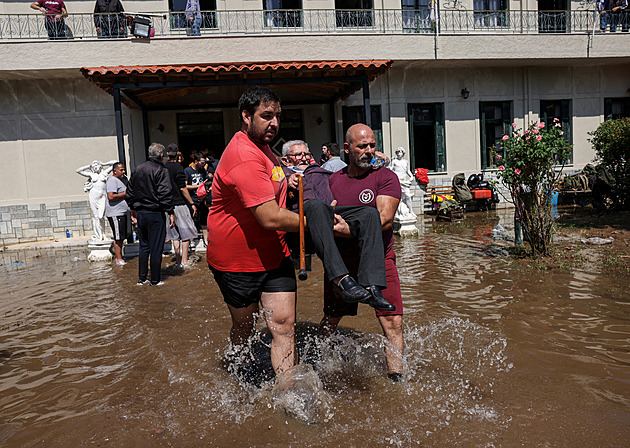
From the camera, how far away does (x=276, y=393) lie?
3.10 metres

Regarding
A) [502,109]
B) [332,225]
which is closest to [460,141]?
[502,109]

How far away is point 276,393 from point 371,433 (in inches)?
24.3

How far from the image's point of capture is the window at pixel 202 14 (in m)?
13.7

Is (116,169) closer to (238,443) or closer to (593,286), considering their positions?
(238,443)

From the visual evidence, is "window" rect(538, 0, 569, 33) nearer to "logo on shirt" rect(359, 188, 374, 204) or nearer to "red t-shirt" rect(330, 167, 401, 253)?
"red t-shirt" rect(330, 167, 401, 253)

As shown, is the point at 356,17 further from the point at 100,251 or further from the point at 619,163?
the point at 100,251

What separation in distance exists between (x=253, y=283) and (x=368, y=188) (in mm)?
1011

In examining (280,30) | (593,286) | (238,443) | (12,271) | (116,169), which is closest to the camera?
(238,443)

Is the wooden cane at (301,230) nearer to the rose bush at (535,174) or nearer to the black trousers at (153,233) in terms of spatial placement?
the black trousers at (153,233)

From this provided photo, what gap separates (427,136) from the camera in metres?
15.2

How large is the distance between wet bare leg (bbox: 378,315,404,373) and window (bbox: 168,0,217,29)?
12.4 meters

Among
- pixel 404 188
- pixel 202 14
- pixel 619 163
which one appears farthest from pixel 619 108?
pixel 202 14

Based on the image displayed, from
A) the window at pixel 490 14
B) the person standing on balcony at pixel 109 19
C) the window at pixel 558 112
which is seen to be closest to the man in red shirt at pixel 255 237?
the person standing on balcony at pixel 109 19

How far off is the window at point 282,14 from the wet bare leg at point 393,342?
12351 mm
